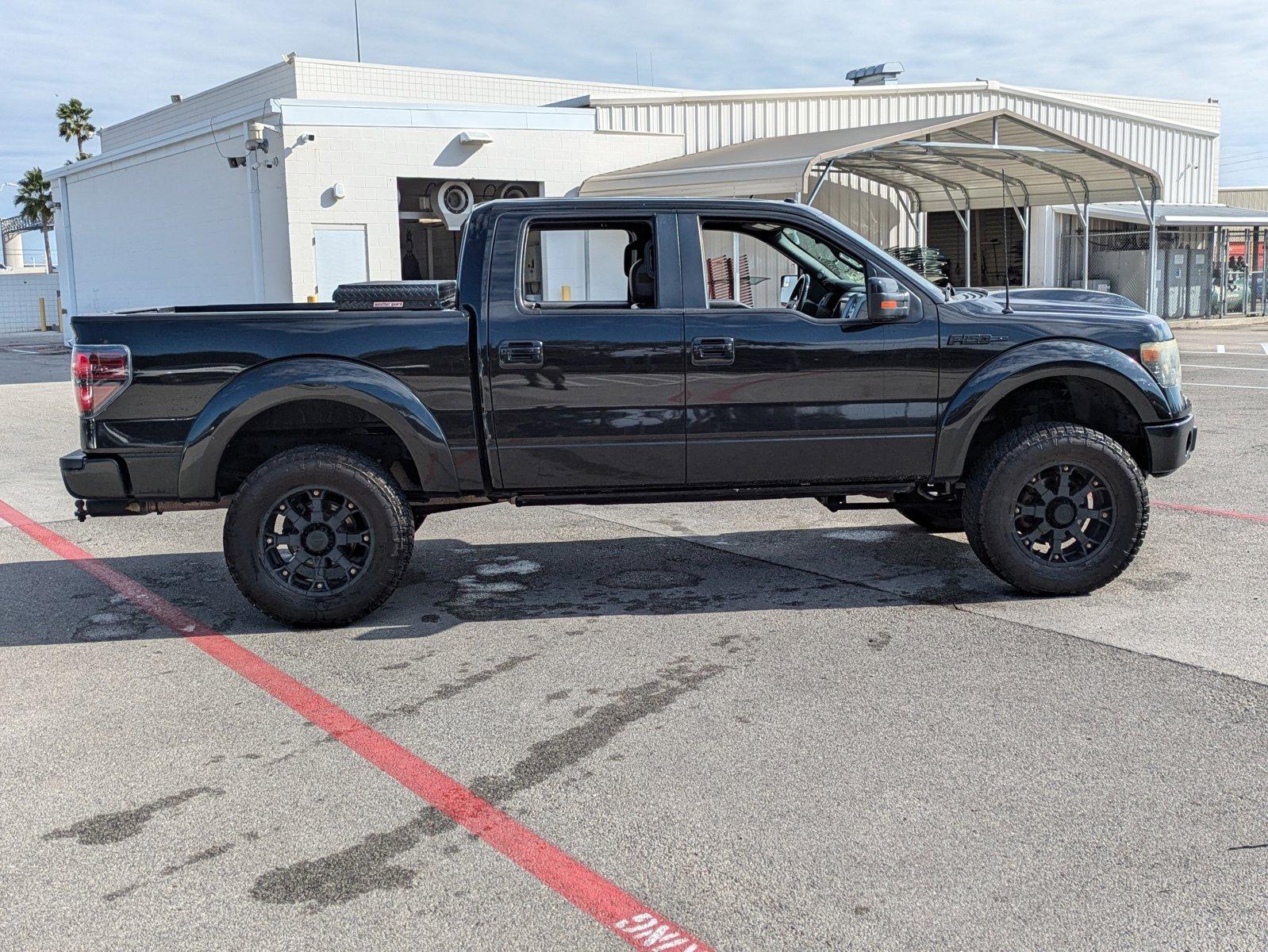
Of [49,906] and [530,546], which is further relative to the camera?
[530,546]

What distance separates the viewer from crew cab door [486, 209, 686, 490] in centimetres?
569

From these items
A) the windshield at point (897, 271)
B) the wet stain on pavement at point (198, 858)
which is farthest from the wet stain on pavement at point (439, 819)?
the windshield at point (897, 271)

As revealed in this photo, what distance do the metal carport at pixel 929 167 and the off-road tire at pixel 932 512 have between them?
954cm

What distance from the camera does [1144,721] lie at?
169 inches

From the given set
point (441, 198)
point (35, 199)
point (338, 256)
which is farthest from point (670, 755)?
point (35, 199)

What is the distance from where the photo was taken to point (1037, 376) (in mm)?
5879

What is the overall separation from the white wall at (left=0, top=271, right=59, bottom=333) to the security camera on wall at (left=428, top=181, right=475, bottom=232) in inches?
1365

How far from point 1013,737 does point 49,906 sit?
3.04 meters

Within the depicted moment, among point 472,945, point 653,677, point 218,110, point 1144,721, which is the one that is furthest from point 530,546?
point 218,110

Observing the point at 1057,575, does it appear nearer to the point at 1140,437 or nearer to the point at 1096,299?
the point at 1140,437

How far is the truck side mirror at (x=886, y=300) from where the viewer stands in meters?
5.66

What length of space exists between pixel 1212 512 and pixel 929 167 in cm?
1617

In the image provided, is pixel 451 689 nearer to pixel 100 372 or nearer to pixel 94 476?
pixel 94 476

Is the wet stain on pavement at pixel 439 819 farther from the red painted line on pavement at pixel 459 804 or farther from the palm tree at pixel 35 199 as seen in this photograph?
the palm tree at pixel 35 199
